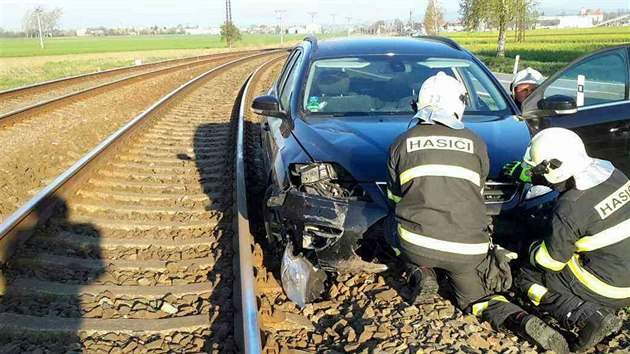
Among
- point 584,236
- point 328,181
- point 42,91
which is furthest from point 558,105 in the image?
point 42,91

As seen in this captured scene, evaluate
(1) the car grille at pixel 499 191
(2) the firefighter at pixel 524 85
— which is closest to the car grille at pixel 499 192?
(1) the car grille at pixel 499 191

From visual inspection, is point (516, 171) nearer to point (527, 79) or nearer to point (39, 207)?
point (527, 79)

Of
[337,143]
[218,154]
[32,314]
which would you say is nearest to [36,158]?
[218,154]

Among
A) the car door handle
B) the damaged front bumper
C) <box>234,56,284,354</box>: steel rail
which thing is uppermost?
the car door handle

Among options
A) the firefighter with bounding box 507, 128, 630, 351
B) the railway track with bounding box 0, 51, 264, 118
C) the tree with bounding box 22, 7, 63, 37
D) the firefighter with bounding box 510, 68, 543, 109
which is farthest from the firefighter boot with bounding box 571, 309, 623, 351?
the tree with bounding box 22, 7, 63, 37

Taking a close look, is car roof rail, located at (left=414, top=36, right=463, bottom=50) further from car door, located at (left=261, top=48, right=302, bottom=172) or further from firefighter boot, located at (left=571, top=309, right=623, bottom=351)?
firefighter boot, located at (left=571, top=309, right=623, bottom=351)

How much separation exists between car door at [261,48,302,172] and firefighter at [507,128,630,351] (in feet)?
6.96

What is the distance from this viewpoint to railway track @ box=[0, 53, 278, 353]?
3.63 m

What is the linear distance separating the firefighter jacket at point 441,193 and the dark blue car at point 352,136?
29 cm

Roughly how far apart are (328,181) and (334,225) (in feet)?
1.37

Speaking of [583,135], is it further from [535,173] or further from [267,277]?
[267,277]

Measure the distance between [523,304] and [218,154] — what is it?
5.10m

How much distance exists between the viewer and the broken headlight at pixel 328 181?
404cm

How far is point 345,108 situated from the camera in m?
5.21
